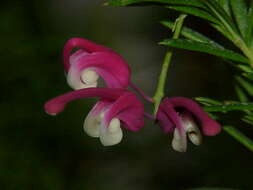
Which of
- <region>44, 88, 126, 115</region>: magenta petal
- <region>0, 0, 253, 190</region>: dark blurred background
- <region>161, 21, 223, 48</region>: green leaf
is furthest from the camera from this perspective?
<region>0, 0, 253, 190</region>: dark blurred background

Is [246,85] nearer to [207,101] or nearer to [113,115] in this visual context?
[207,101]

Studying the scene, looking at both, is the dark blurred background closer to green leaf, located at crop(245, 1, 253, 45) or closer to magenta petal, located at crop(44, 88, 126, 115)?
green leaf, located at crop(245, 1, 253, 45)

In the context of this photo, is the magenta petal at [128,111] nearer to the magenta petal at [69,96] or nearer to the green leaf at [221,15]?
the magenta petal at [69,96]

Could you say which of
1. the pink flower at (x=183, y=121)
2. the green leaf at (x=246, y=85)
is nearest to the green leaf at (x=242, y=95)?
the green leaf at (x=246, y=85)

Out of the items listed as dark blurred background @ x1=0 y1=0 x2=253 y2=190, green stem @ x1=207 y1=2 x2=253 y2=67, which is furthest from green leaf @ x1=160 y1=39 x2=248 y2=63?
dark blurred background @ x1=0 y1=0 x2=253 y2=190

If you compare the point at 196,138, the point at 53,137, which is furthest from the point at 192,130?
the point at 53,137

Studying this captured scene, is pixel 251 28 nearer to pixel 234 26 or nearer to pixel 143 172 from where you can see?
pixel 234 26
